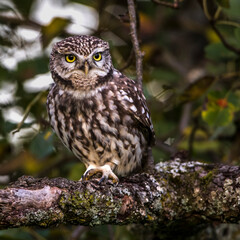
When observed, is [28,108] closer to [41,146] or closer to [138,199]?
[41,146]

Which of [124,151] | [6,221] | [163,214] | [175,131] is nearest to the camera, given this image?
[6,221]

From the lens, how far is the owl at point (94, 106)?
133 inches

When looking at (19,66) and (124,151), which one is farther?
(19,66)

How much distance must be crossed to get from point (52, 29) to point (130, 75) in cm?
75

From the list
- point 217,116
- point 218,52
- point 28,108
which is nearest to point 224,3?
point 218,52

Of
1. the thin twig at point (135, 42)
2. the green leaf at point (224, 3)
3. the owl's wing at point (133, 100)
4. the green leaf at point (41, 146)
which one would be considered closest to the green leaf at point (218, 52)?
the green leaf at point (224, 3)

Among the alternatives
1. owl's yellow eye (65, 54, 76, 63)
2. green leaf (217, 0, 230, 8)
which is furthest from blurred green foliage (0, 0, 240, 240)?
owl's yellow eye (65, 54, 76, 63)

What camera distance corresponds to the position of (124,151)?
3.59 meters

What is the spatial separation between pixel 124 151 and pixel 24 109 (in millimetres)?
960

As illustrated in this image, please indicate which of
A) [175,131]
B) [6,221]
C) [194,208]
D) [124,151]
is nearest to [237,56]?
[175,131]

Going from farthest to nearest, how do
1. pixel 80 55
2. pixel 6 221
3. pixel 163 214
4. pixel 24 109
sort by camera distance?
pixel 24 109 → pixel 80 55 → pixel 163 214 → pixel 6 221

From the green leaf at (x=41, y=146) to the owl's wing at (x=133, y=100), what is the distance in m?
0.61

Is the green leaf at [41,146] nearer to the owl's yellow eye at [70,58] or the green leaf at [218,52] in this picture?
the owl's yellow eye at [70,58]

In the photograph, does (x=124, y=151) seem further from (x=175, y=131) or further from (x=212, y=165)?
(x=175, y=131)
